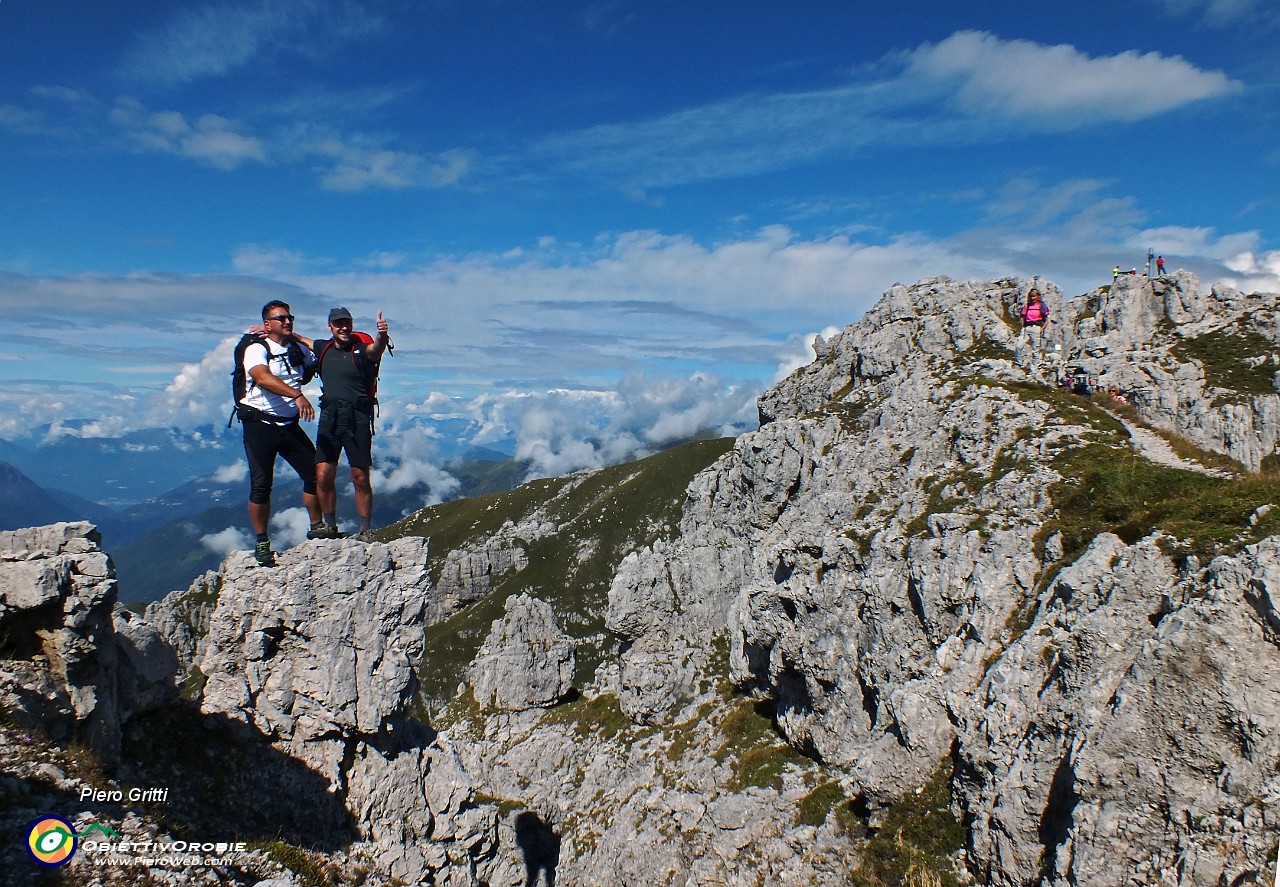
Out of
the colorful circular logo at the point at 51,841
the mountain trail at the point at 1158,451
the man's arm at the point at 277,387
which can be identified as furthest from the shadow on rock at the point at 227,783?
the mountain trail at the point at 1158,451

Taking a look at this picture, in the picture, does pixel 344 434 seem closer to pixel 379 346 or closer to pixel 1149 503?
pixel 379 346

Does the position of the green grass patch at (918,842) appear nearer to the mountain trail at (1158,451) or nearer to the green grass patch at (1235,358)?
the mountain trail at (1158,451)

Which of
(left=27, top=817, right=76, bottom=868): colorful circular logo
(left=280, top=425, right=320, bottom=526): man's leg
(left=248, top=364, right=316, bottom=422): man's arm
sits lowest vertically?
(left=27, top=817, right=76, bottom=868): colorful circular logo

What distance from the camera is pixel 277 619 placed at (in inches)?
833

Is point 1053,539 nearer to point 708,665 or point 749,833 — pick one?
point 749,833

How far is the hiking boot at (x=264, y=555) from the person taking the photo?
19922 mm

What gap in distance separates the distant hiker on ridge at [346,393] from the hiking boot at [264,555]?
312cm

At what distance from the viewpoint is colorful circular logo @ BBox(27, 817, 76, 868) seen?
9875mm

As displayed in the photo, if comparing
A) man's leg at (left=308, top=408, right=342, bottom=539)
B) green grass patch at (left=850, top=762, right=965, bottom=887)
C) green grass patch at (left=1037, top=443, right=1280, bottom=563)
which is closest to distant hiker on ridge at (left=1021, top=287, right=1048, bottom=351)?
green grass patch at (left=1037, top=443, right=1280, bottom=563)

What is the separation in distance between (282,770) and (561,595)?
170 m

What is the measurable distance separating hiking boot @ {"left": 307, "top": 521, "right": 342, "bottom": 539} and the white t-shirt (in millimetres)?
4769

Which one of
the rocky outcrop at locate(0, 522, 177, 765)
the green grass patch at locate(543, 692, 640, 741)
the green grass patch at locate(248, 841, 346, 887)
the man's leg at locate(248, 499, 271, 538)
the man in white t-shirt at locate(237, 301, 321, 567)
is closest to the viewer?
the rocky outcrop at locate(0, 522, 177, 765)

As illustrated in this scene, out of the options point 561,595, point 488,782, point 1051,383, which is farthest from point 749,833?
point 561,595

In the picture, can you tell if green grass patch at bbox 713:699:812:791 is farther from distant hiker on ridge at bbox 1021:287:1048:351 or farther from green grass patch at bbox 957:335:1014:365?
distant hiker on ridge at bbox 1021:287:1048:351
